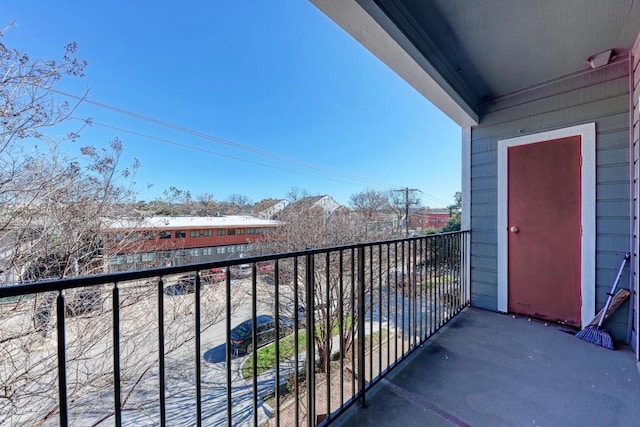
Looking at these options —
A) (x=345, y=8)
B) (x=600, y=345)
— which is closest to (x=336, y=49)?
(x=345, y=8)

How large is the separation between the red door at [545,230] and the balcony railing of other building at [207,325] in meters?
0.52

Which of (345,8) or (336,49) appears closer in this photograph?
(345,8)

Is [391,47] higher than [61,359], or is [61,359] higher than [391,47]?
[391,47]

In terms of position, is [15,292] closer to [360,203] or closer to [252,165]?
[360,203]

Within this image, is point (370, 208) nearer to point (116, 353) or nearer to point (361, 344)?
point (361, 344)

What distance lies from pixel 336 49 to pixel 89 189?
5041 mm

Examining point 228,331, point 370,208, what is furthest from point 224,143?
point 228,331

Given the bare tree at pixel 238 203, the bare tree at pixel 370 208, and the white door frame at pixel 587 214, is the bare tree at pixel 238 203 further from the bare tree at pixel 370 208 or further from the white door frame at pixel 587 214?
the white door frame at pixel 587 214

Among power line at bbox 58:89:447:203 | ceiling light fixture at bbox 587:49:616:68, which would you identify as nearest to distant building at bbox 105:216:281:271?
power line at bbox 58:89:447:203

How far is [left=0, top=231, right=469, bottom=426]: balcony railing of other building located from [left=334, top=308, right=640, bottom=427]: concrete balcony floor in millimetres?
131

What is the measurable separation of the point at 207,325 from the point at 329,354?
3716mm

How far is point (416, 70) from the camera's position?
6.52 ft

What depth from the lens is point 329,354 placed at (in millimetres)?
1246

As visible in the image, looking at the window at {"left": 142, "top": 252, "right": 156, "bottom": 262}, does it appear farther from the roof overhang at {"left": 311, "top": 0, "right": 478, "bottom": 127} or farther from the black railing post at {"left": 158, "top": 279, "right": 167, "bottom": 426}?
the roof overhang at {"left": 311, "top": 0, "right": 478, "bottom": 127}
